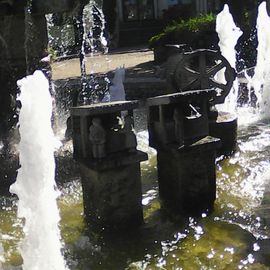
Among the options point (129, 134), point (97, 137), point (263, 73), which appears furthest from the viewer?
point (263, 73)

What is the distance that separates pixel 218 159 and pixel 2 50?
3498 millimetres

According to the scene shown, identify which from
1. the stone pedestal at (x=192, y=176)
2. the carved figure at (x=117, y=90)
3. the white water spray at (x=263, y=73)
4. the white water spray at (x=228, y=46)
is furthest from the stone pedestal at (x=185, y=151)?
the carved figure at (x=117, y=90)

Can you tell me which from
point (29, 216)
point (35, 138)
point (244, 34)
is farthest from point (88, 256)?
point (244, 34)

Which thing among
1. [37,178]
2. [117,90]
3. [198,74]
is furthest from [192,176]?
[117,90]

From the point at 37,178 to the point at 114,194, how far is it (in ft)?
3.10

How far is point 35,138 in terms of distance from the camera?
4465 mm

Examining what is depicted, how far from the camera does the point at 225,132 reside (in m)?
7.62

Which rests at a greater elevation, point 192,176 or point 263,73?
point 263,73

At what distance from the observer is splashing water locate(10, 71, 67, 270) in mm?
4422

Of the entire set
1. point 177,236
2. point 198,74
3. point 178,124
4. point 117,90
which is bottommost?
point 177,236

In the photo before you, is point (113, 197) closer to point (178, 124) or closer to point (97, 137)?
point (97, 137)

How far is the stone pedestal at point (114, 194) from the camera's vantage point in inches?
205

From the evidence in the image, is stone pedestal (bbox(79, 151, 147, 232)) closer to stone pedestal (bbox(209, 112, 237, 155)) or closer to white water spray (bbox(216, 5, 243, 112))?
stone pedestal (bbox(209, 112, 237, 155))

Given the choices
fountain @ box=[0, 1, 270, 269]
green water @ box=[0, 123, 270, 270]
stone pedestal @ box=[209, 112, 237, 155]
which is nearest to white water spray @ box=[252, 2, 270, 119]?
stone pedestal @ box=[209, 112, 237, 155]
